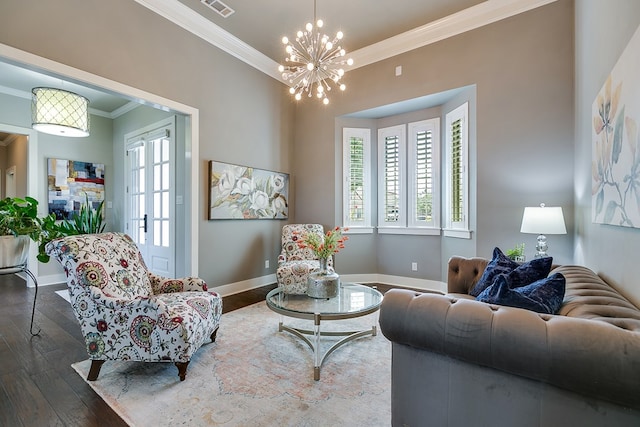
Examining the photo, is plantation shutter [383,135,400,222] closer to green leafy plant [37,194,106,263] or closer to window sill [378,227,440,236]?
window sill [378,227,440,236]

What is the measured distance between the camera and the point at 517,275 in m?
1.65

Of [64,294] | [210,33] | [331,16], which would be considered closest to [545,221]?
[331,16]

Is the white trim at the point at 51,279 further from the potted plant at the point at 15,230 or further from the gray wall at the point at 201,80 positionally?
the gray wall at the point at 201,80

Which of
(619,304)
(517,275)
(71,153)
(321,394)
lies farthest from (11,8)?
(619,304)

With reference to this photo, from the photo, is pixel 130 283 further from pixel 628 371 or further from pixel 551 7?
pixel 551 7

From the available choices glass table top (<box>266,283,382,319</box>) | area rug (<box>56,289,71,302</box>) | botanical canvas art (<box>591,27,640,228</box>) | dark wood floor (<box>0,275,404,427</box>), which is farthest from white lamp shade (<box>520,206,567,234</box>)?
area rug (<box>56,289,71,302</box>)

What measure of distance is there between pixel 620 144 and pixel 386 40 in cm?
350

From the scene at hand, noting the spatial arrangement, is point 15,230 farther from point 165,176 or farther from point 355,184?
point 355,184

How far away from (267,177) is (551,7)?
4.11 metres

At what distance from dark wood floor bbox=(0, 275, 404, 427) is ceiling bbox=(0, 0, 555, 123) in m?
2.64

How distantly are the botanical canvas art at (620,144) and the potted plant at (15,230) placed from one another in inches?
175

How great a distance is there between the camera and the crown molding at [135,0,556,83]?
340 centimetres

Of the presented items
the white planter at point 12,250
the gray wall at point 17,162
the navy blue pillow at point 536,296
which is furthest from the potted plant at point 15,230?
the navy blue pillow at point 536,296

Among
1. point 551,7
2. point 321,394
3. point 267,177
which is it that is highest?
point 551,7
